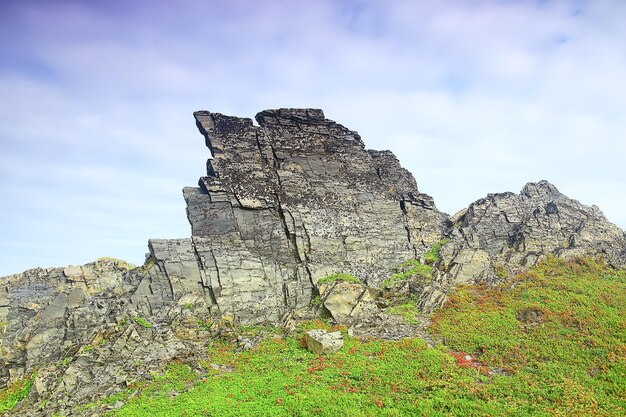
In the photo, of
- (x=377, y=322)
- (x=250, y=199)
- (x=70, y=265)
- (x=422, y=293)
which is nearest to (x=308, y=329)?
(x=377, y=322)

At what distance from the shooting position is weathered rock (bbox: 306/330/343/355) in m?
23.2

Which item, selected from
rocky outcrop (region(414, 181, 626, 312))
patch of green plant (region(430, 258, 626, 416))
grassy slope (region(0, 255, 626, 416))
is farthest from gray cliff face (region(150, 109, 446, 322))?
patch of green plant (region(430, 258, 626, 416))

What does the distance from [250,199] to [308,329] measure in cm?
1118

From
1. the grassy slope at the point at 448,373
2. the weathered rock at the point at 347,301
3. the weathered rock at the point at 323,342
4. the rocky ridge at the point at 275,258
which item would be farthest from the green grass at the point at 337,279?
the weathered rock at the point at 323,342

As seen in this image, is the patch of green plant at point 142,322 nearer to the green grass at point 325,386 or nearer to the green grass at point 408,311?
the green grass at point 325,386

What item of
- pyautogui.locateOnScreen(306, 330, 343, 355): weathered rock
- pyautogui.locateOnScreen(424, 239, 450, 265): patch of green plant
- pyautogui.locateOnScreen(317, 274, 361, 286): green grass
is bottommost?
pyautogui.locateOnScreen(306, 330, 343, 355): weathered rock

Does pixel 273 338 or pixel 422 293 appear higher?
pixel 422 293

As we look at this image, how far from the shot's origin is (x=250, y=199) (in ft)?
106

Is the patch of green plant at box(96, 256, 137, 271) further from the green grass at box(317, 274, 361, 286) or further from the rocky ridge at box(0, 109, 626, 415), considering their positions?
the green grass at box(317, 274, 361, 286)

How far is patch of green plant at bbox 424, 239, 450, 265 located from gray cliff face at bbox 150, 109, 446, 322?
0.59m

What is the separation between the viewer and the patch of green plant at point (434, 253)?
110 feet

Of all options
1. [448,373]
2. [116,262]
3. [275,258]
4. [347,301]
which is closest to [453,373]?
[448,373]

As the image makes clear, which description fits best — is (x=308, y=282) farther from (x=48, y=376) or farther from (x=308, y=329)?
(x=48, y=376)

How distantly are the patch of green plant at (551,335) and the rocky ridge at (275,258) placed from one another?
1838 mm
